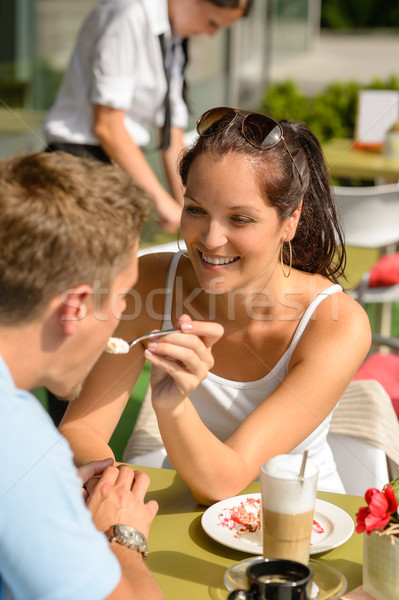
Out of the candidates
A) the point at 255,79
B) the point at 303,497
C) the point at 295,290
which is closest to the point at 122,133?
the point at 295,290

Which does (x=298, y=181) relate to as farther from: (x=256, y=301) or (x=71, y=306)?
(x=71, y=306)

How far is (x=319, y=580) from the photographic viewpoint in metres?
1.28

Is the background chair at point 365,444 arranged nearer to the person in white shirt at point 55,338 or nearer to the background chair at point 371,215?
the person in white shirt at point 55,338

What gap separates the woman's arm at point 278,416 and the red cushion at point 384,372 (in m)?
0.82

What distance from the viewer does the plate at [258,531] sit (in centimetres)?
136

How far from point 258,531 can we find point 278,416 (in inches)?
13.8

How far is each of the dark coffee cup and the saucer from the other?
0.13m

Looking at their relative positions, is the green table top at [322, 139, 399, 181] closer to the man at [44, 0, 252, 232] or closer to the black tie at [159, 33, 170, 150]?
the black tie at [159, 33, 170, 150]

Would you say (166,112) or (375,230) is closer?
(166,112)

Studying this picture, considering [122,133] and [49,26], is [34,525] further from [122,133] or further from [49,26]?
[49,26]

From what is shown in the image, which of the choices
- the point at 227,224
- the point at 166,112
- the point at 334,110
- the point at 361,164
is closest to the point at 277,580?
the point at 227,224

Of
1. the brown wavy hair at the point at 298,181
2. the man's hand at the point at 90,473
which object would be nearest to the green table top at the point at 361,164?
the brown wavy hair at the point at 298,181

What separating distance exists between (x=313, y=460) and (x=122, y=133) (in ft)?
5.82

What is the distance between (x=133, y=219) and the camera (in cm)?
113
